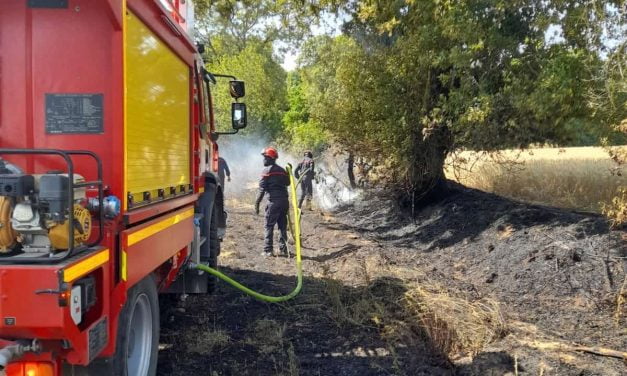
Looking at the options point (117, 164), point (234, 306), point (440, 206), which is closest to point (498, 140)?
point (440, 206)

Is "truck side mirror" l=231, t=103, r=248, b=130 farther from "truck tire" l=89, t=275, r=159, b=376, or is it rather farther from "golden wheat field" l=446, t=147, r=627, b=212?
"golden wheat field" l=446, t=147, r=627, b=212

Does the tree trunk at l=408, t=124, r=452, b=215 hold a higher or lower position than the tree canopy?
lower

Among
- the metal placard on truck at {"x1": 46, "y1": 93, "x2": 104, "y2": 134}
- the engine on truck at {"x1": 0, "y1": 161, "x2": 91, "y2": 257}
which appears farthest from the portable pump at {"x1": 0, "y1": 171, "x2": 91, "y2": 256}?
the metal placard on truck at {"x1": 46, "y1": 93, "x2": 104, "y2": 134}

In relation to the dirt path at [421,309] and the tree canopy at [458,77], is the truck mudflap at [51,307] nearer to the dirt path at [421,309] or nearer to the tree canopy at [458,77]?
the dirt path at [421,309]

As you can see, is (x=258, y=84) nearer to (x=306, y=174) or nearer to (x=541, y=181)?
(x=306, y=174)

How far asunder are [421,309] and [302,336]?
1.29 m

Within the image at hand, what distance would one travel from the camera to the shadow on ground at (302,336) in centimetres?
450

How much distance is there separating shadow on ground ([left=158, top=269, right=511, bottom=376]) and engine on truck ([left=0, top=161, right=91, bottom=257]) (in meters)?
2.12

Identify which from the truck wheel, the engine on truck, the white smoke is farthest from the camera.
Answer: the white smoke

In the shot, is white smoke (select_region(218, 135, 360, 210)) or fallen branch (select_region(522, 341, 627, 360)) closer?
fallen branch (select_region(522, 341, 627, 360))

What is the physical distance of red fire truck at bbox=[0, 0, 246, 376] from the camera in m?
2.50

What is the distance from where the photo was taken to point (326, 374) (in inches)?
173

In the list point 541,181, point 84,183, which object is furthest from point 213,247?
point 541,181

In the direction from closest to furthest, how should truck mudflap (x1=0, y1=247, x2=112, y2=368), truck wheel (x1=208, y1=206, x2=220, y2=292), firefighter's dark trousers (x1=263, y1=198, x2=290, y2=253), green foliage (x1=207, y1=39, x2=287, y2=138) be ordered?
A: 1. truck mudflap (x1=0, y1=247, x2=112, y2=368)
2. truck wheel (x1=208, y1=206, x2=220, y2=292)
3. firefighter's dark trousers (x1=263, y1=198, x2=290, y2=253)
4. green foliage (x1=207, y1=39, x2=287, y2=138)
